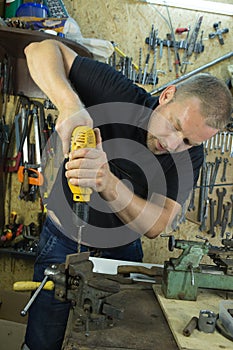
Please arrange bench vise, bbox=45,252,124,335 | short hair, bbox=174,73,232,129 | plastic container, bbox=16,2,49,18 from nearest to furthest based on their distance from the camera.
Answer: bench vise, bbox=45,252,124,335 < short hair, bbox=174,73,232,129 < plastic container, bbox=16,2,49,18

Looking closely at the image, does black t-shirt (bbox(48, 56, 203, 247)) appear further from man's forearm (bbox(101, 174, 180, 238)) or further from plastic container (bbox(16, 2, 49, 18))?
plastic container (bbox(16, 2, 49, 18))

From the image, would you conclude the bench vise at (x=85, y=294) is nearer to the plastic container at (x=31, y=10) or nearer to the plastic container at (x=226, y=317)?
the plastic container at (x=226, y=317)

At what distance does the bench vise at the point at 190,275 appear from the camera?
3.53ft

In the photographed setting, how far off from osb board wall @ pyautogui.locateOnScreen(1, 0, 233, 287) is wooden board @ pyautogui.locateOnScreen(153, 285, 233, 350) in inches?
53.3

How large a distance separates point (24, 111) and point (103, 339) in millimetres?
1741

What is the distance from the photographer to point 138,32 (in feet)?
8.09

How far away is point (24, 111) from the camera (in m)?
2.26

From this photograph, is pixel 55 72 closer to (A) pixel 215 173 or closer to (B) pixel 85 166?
(B) pixel 85 166

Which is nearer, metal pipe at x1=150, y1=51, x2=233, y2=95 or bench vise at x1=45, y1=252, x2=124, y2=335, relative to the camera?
bench vise at x1=45, y1=252, x2=124, y2=335

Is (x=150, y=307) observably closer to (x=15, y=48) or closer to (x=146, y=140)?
(x=146, y=140)

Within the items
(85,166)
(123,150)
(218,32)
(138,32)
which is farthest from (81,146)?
(218,32)

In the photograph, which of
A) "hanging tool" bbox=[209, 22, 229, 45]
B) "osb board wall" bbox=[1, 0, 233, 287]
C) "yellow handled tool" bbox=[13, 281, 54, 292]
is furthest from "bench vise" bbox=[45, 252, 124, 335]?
"hanging tool" bbox=[209, 22, 229, 45]

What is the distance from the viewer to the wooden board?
81 centimetres

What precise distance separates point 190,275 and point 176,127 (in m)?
0.49
